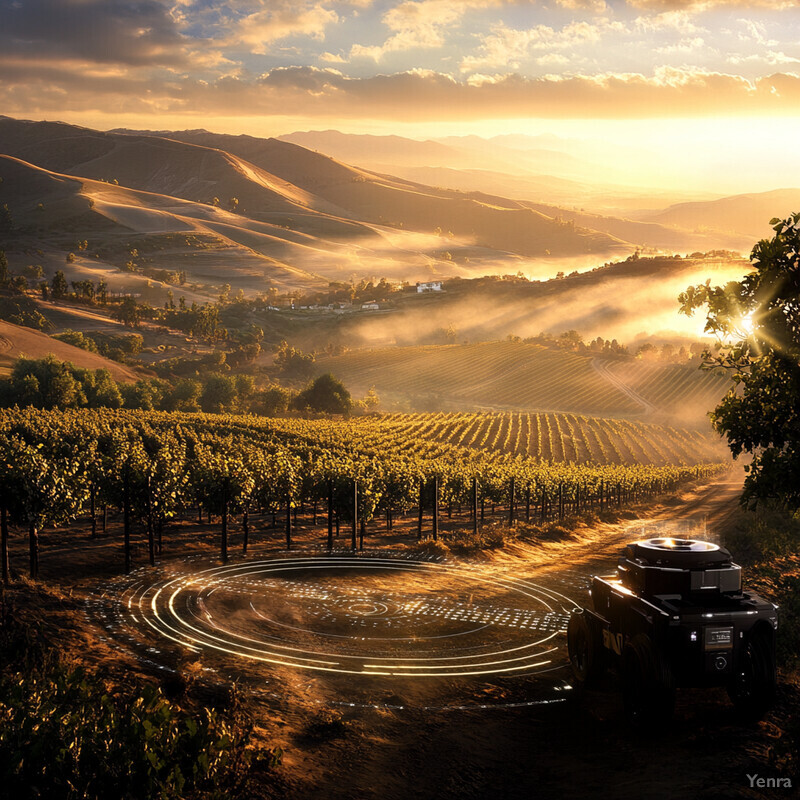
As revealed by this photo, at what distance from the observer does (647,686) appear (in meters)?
16.5

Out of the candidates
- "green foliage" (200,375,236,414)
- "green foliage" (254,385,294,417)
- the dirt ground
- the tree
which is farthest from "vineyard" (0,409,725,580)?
"green foliage" (200,375,236,414)

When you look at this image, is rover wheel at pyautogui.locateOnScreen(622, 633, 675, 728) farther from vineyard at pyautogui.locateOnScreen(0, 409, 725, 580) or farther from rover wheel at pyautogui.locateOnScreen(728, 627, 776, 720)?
vineyard at pyautogui.locateOnScreen(0, 409, 725, 580)

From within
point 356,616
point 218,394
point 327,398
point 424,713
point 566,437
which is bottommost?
point 566,437

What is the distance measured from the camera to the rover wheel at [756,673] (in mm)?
16875

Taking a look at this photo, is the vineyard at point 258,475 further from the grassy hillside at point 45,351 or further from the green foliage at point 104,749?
the grassy hillside at point 45,351

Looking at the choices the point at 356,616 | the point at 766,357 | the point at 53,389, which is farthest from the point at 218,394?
the point at 766,357

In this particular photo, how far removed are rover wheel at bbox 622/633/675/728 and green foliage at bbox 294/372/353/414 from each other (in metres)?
136

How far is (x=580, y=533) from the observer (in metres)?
60.5

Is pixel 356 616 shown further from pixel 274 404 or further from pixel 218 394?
pixel 274 404

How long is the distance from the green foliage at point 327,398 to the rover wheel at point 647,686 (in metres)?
136

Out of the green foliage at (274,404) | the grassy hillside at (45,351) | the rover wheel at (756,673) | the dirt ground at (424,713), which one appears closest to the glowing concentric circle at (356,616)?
the dirt ground at (424,713)

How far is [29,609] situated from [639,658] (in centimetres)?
2063

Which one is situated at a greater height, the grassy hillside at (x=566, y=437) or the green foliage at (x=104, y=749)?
the green foliage at (x=104, y=749)

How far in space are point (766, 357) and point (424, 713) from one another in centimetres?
1267
